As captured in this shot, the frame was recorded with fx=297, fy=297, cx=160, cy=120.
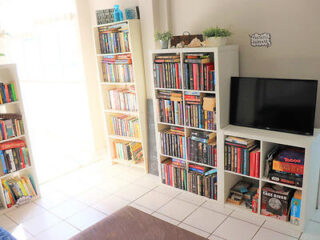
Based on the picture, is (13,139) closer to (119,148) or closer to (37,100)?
(119,148)

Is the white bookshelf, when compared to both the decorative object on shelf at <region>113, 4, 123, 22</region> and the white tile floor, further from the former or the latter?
the decorative object on shelf at <region>113, 4, 123, 22</region>

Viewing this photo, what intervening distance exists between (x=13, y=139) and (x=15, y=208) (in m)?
0.73

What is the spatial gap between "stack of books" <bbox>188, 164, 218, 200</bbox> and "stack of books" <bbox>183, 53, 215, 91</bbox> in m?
0.86

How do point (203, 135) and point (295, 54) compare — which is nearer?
point (295, 54)

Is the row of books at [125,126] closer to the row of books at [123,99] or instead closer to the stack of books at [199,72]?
the row of books at [123,99]

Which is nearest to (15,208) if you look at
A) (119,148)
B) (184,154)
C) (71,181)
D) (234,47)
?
(71,181)

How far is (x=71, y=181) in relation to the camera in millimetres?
3701

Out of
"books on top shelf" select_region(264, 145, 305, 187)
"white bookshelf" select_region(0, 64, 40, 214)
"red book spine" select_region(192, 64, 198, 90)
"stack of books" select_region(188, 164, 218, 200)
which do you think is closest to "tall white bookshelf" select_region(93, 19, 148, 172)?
"stack of books" select_region(188, 164, 218, 200)

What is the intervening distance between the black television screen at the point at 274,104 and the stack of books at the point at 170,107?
52 cm

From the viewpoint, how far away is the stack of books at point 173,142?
10.3ft

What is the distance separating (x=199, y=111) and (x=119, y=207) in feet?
4.18

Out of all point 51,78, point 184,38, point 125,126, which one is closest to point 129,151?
point 125,126

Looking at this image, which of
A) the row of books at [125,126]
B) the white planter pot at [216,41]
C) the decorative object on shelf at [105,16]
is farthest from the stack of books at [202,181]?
the decorative object on shelf at [105,16]

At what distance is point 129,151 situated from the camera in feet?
12.9
